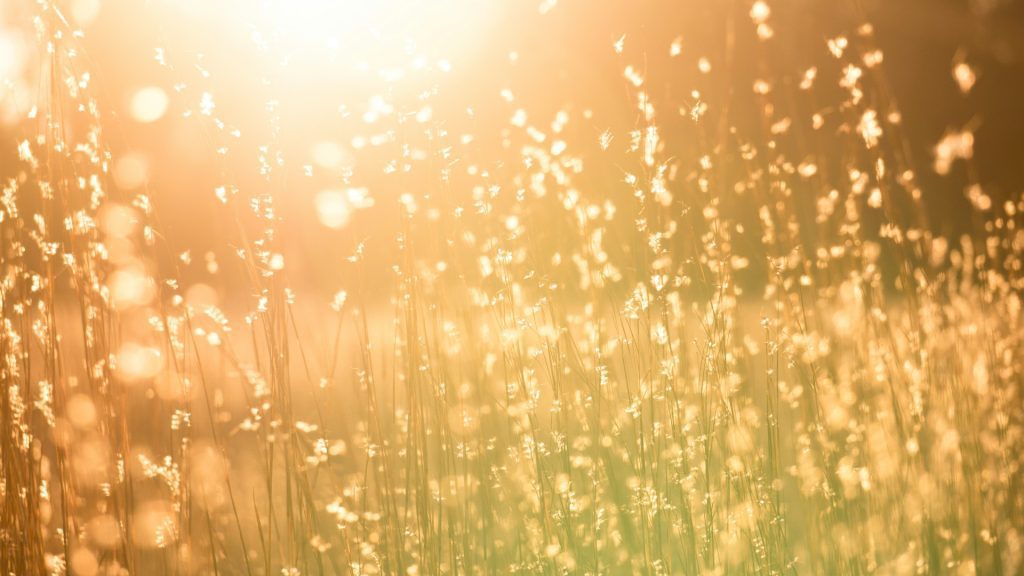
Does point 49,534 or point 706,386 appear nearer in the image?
point 49,534

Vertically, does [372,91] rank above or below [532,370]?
above

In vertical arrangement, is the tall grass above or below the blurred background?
below

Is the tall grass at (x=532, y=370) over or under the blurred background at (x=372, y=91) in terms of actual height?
under

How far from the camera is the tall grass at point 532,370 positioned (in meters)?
1.22

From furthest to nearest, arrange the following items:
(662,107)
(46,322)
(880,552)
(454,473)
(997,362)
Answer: (997,362), (880,552), (662,107), (454,473), (46,322)

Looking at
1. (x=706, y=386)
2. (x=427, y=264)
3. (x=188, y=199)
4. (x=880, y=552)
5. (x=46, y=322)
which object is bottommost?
(x=880, y=552)

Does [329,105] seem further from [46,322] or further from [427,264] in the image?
[46,322]

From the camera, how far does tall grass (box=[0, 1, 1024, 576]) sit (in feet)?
4.00

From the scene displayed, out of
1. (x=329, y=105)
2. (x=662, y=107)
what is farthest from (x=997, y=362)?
(x=329, y=105)

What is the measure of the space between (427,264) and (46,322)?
0.59 meters

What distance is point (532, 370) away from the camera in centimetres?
142

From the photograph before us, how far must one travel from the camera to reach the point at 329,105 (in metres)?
1.44

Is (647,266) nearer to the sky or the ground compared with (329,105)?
nearer to the ground

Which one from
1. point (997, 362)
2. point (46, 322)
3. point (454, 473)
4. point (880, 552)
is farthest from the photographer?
point (997, 362)
